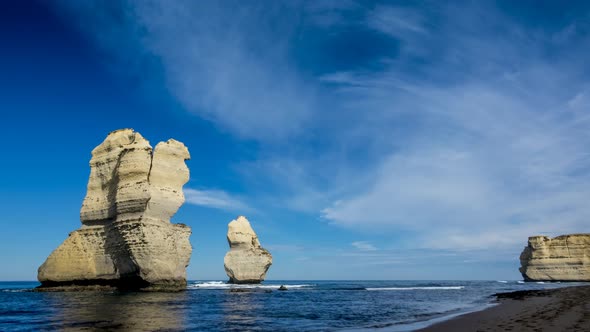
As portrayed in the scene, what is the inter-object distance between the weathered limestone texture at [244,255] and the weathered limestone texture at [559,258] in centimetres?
6105

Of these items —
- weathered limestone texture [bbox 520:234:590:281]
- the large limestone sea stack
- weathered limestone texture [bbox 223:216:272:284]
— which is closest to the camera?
the large limestone sea stack

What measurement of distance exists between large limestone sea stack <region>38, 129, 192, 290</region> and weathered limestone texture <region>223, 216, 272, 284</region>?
28.7 meters

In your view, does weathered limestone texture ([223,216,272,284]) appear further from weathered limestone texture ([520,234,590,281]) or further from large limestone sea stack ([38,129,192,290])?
weathered limestone texture ([520,234,590,281])

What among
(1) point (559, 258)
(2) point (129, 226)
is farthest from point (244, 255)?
(1) point (559, 258)

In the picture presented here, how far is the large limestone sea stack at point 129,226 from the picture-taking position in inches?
1689

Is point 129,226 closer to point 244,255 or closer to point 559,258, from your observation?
point 244,255

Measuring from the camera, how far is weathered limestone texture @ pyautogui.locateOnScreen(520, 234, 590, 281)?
86.8 meters

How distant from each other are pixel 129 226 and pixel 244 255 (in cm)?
3748

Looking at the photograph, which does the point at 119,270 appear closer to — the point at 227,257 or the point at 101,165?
the point at 101,165

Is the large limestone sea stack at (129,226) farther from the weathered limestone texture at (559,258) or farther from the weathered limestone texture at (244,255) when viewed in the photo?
the weathered limestone texture at (559,258)

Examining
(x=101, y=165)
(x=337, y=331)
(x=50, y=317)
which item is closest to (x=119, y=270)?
(x=101, y=165)

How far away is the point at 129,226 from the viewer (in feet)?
141

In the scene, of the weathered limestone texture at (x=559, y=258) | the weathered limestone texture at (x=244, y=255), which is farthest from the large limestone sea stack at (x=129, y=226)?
the weathered limestone texture at (x=559, y=258)

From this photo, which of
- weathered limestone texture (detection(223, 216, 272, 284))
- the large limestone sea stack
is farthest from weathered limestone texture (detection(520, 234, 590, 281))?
the large limestone sea stack
